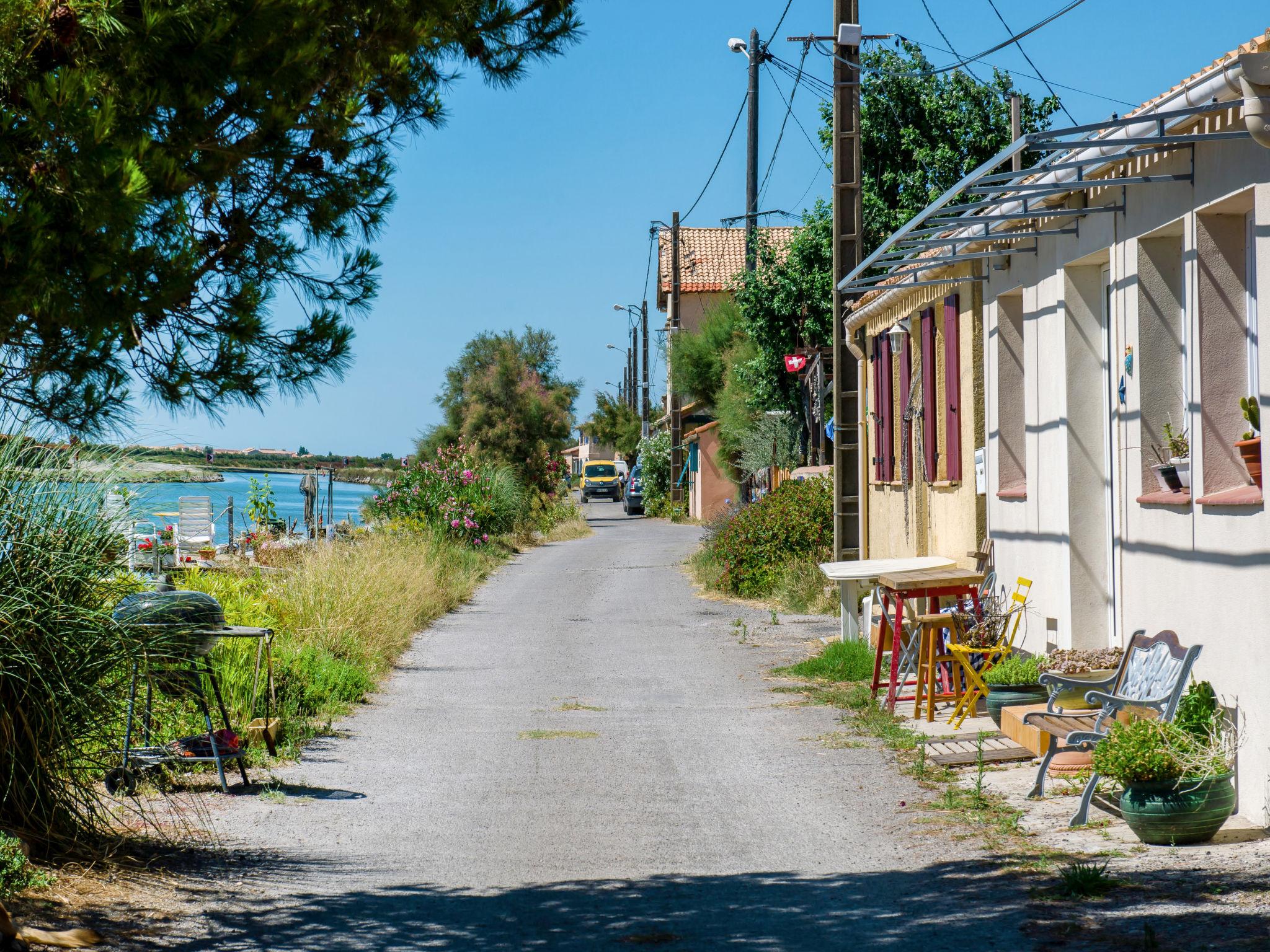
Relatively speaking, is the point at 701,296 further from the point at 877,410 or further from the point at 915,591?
the point at 915,591

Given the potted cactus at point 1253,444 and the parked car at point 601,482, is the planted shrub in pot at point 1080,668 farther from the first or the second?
the parked car at point 601,482

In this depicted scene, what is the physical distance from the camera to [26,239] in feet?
12.0

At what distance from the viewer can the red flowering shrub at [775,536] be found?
727 inches

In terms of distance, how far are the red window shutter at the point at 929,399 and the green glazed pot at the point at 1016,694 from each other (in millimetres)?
3666

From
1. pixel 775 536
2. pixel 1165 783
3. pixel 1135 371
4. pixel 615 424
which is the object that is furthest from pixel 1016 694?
pixel 615 424

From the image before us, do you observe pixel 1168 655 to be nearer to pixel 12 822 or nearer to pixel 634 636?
pixel 12 822

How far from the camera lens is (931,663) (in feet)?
30.1

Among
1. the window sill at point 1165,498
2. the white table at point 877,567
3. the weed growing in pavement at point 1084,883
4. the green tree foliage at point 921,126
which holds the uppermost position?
the green tree foliage at point 921,126

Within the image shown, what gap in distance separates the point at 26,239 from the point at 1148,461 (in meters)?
5.77

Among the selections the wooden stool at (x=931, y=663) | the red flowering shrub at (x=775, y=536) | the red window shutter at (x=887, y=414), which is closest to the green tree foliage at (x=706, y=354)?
the red flowering shrub at (x=775, y=536)

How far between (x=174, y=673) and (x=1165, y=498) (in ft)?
16.4

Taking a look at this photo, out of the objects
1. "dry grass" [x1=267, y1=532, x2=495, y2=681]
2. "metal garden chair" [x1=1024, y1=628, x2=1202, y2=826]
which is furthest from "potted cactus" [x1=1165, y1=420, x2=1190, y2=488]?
"dry grass" [x1=267, y1=532, x2=495, y2=681]

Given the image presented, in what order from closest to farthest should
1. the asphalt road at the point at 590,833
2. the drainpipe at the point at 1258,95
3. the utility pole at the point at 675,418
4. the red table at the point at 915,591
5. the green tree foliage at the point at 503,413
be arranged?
the asphalt road at the point at 590,833 → the drainpipe at the point at 1258,95 → the red table at the point at 915,591 → the green tree foliage at the point at 503,413 → the utility pole at the point at 675,418

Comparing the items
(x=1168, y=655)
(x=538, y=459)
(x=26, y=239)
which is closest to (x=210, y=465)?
(x=26, y=239)
